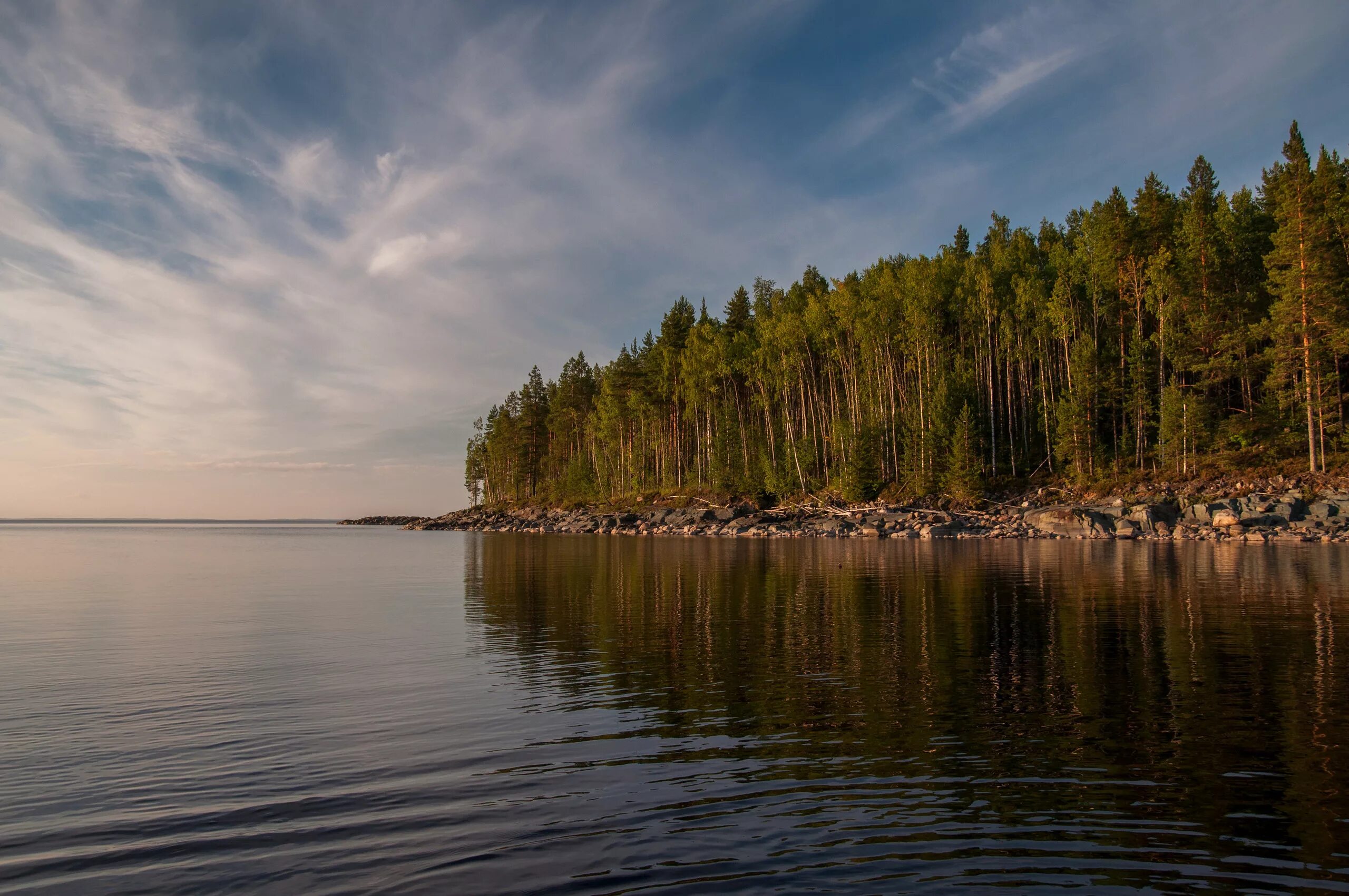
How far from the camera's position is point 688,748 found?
323 inches

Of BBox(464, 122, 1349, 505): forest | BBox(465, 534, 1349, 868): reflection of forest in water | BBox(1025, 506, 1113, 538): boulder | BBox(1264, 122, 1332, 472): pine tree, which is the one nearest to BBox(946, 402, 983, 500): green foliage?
BBox(464, 122, 1349, 505): forest

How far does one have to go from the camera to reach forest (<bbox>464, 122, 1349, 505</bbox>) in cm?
4888

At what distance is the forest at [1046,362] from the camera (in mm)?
48875

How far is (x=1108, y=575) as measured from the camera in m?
25.2

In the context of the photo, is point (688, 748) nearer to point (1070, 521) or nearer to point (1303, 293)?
point (1070, 521)

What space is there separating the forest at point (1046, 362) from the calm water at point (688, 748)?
38.4m

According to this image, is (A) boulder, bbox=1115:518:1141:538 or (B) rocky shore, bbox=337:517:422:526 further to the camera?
(B) rocky shore, bbox=337:517:422:526

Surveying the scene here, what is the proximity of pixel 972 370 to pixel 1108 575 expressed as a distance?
4440 centimetres

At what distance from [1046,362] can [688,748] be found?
6652 cm

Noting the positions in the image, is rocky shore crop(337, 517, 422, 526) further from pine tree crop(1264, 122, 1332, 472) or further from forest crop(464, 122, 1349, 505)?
pine tree crop(1264, 122, 1332, 472)

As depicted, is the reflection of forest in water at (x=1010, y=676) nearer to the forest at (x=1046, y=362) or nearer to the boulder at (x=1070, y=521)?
the boulder at (x=1070, y=521)

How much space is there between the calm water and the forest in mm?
38401

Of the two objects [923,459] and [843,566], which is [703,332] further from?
[843,566]

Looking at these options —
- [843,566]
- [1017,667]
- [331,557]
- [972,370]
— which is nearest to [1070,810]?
[1017,667]
